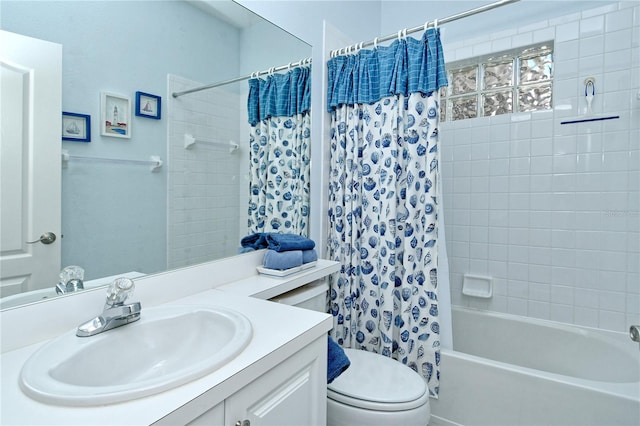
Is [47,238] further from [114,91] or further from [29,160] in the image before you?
[114,91]

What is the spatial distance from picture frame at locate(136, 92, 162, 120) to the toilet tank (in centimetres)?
79

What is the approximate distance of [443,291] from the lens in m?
1.75

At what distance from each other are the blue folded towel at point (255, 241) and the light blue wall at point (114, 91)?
0.40 m

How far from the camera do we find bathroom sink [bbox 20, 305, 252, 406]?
0.58 meters

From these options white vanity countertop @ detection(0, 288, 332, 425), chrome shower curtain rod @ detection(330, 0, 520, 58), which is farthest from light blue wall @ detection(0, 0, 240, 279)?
chrome shower curtain rod @ detection(330, 0, 520, 58)

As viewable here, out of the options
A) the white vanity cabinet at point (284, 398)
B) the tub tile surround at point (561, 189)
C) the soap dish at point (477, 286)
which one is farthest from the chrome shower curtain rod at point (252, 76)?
the soap dish at point (477, 286)

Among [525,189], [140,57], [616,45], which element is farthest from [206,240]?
[616,45]

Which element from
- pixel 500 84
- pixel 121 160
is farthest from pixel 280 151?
pixel 500 84

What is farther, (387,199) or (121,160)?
(387,199)

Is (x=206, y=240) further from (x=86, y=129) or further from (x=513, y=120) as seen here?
(x=513, y=120)

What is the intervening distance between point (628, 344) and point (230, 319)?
2124 millimetres

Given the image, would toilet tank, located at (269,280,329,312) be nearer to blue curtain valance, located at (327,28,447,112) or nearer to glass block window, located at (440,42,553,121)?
blue curtain valance, located at (327,28,447,112)

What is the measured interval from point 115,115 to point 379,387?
4.29 feet

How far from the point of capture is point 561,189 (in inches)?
81.9
